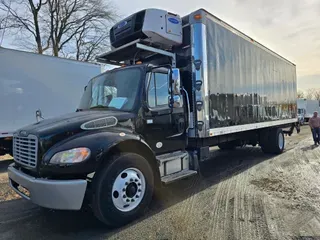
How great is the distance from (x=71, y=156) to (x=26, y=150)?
2.90 ft

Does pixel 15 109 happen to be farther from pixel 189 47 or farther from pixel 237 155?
pixel 237 155

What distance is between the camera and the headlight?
130 inches

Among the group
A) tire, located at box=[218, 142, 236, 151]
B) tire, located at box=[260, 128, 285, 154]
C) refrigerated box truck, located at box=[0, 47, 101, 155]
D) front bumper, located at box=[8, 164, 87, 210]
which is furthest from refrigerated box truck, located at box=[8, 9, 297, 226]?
refrigerated box truck, located at box=[0, 47, 101, 155]

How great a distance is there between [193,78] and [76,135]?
107 inches

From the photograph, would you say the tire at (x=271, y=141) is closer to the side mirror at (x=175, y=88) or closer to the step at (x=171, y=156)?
the step at (x=171, y=156)

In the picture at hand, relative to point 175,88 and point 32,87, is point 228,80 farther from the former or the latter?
point 32,87

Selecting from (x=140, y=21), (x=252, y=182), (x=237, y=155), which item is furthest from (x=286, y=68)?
(x=140, y=21)

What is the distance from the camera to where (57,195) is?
10.5 ft

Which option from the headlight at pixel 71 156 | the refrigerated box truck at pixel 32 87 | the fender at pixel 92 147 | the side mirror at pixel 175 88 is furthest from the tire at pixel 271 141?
the headlight at pixel 71 156

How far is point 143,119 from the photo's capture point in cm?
436

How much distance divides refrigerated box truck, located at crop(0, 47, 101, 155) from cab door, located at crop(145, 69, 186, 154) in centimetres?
526

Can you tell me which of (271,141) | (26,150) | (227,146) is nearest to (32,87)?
(26,150)

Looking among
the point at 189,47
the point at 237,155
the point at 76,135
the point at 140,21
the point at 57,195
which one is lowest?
the point at 237,155

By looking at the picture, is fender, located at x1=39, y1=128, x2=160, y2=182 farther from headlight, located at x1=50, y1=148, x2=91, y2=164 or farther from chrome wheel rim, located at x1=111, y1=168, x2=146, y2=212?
chrome wheel rim, located at x1=111, y1=168, x2=146, y2=212
